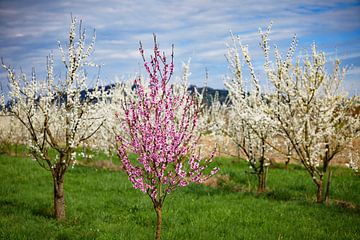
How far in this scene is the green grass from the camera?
772 centimetres

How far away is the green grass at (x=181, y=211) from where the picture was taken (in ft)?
25.3

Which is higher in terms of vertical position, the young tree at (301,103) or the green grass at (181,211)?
the young tree at (301,103)

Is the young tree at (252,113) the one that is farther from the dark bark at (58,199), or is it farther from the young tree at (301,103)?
the dark bark at (58,199)

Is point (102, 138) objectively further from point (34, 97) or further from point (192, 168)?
point (192, 168)

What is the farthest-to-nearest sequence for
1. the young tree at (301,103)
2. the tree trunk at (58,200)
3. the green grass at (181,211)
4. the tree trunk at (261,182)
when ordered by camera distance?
the tree trunk at (261,182), the young tree at (301,103), the tree trunk at (58,200), the green grass at (181,211)

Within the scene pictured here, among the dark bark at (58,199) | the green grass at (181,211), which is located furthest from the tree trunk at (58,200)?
the green grass at (181,211)

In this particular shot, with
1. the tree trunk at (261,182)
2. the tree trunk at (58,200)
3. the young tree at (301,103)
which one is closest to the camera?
the tree trunk at (58,200)

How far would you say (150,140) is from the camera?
18.1ft

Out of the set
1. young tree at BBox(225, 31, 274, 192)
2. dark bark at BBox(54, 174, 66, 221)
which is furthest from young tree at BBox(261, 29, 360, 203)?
dark bark at BBox(54, 174, 66, 221)

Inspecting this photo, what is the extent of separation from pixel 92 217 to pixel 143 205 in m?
1.75

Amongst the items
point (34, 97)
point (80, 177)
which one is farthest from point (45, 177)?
point (34, 97)

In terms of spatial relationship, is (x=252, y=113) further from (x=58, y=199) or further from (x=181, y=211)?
(x=58, y=199)

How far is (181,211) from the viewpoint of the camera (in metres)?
9.75

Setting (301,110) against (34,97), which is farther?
(301,110)
